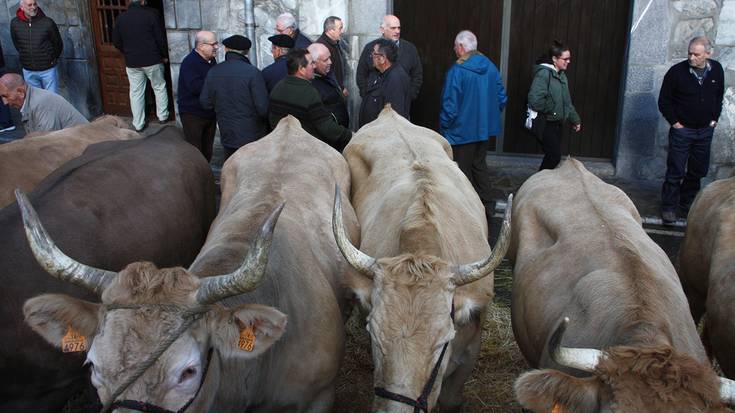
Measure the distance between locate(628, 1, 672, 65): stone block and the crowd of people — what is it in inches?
31.5

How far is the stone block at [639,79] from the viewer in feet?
28.6

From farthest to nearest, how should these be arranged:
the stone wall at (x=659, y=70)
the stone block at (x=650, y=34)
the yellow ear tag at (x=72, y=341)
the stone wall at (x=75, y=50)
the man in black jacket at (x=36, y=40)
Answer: the stone wall at (x=75, y=50) < the man in black jacket at (x=36, y=40) < the stone block at (x=650, y=34) < the stone wall at (x=659, y=70) < the yellow ear tag at (x=72, y=341)

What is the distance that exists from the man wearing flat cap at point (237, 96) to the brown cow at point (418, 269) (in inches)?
72.8

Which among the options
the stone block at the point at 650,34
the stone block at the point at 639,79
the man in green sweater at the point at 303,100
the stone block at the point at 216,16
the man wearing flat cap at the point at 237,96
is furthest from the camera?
the stone block at the point at 216,16

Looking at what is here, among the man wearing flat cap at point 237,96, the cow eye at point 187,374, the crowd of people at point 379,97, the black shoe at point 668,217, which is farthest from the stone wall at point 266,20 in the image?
the cow eye at point 187,374

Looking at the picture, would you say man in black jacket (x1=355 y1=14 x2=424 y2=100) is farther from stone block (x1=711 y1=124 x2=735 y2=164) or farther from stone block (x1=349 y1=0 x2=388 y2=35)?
stone block (x1=711 y1=124 x2=735 y2=164)

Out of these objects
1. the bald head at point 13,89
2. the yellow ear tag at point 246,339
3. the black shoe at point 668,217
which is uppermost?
the bald head at point 13,89

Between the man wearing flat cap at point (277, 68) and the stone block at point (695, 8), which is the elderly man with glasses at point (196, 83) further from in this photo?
the stone block at point (695, 8)

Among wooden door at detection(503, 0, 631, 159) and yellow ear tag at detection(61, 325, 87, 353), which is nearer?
yellow ear tag at detection(61, 325, 87, 353)

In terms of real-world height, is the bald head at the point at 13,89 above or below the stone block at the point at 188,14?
below

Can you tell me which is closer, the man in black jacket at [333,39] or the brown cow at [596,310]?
the brown cow at [596,310]

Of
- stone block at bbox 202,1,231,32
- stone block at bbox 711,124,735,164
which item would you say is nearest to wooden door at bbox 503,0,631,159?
stone block at bbox 711,124,735,164

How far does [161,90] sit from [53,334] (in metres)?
8.44

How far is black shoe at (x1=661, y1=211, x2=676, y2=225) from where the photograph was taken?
7535 millimetres
